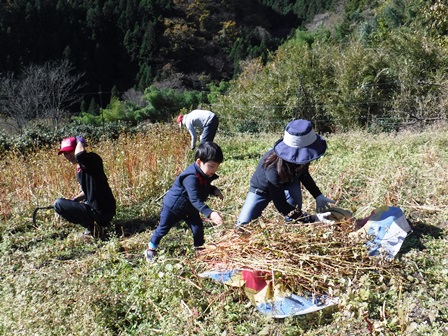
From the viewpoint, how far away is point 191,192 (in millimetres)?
3234

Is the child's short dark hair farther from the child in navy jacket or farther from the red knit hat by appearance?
the red knit hat

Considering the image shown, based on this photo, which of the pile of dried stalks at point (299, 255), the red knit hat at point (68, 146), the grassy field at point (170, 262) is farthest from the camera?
the red knit hat at point (68, 146)

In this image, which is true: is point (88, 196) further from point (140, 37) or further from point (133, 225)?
point (140, 37)

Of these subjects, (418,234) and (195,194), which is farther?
(418,234)

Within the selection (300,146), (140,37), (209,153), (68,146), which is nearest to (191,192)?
(209,153)

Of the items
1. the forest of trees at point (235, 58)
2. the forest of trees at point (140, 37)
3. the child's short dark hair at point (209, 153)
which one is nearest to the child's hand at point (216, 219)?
the child's short dark hair at point (209, 153)

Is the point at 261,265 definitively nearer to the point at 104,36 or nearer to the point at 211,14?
the point at 104,36

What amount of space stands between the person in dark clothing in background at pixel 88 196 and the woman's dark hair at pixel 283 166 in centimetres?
188

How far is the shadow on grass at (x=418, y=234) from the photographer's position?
3350 mm

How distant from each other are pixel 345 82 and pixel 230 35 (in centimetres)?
2273

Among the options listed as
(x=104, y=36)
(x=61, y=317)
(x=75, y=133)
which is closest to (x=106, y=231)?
(x=61, y=317)

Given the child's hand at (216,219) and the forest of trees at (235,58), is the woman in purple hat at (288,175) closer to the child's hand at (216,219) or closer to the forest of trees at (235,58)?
the child's hand at (216,219)

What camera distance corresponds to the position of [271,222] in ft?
10.6

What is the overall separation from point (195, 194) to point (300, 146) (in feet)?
2.71
